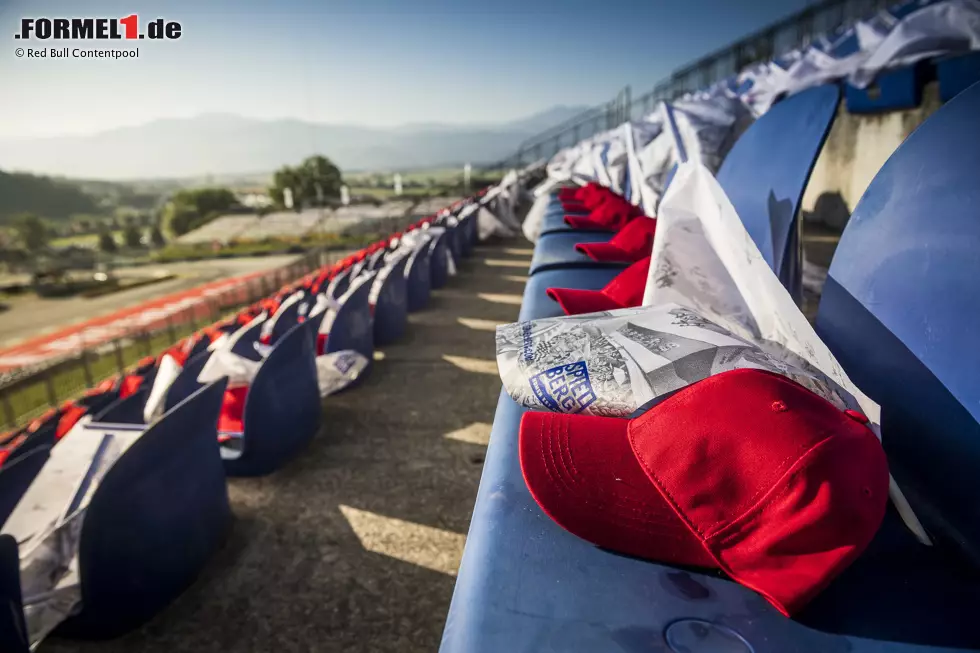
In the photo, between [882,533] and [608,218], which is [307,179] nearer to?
[608,218]

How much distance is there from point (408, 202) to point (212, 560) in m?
9.38

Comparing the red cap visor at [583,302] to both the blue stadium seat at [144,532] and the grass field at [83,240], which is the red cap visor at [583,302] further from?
the grass field at [83,240]

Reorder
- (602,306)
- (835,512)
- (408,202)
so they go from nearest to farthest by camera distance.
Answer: (835,512), (602,306), (408,202)

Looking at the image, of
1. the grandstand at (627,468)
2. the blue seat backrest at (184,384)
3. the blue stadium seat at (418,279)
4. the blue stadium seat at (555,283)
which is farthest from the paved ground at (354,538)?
the blue stadium seat at (418,279)

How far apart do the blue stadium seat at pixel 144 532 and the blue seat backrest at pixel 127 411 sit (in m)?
0.85

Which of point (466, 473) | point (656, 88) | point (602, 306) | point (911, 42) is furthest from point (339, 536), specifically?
point (656, 88)

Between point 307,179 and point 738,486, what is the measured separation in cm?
8059

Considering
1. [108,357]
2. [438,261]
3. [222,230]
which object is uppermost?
[222,230]

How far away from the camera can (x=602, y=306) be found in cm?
151

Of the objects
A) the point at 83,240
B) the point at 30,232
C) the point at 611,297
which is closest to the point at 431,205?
the point at 611,297

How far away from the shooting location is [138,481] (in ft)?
4.95

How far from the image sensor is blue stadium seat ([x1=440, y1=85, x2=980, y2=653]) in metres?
0.61

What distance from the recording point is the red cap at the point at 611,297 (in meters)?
1.50

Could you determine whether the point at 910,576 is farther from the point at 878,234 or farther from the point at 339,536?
the point at 339,536
